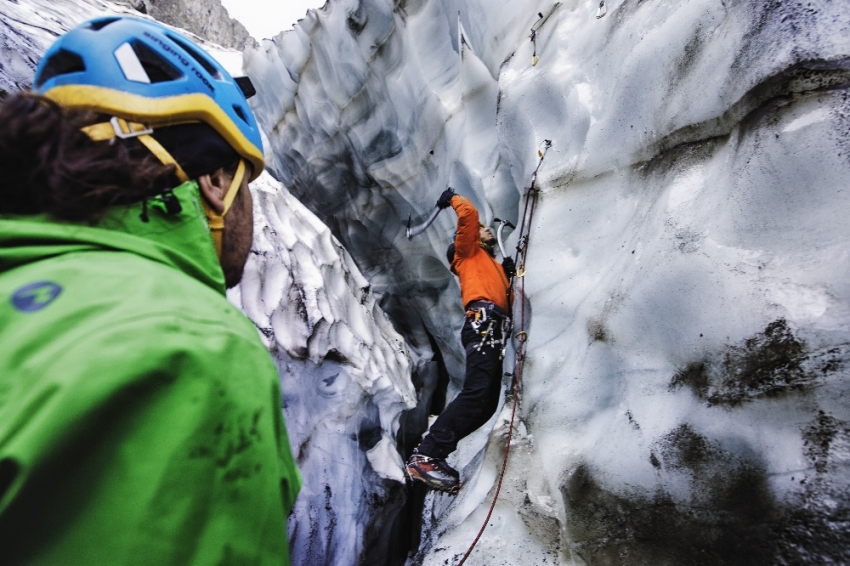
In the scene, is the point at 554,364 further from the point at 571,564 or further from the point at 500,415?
the point at 571,564

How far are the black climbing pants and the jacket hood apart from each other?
1834 mm

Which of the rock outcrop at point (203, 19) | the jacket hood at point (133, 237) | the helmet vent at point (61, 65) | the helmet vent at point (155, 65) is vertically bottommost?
the jacket hood at point (133, 237)

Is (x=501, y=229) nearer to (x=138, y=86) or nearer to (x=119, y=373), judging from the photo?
(x=138, y=86)

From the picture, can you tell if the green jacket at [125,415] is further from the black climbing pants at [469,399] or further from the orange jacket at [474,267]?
the orange jacket at [474,267]

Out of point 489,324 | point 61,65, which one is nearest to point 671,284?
point 489,324

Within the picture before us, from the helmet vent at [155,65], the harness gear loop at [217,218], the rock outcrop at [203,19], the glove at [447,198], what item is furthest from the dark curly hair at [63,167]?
the rock outcrop at [203,19]

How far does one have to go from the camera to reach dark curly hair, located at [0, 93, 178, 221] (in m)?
0.55

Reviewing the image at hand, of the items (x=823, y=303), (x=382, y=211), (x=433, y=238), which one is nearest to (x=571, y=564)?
(x=823, y=303)

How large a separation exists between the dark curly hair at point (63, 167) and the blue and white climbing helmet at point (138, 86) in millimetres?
39

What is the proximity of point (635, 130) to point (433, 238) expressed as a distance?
91.9 inches

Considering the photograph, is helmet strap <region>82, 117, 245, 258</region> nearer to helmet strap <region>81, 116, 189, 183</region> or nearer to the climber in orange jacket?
helmet strap <region>81, 116, 189, 183</region>

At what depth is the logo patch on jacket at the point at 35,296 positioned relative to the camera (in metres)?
0.42

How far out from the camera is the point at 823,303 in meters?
0.99

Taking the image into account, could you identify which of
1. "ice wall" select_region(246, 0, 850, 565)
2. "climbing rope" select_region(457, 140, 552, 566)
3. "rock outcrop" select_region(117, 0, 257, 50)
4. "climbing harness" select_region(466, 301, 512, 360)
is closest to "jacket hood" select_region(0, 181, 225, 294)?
"ice wall" select_region(246, 0, 850, 565)
